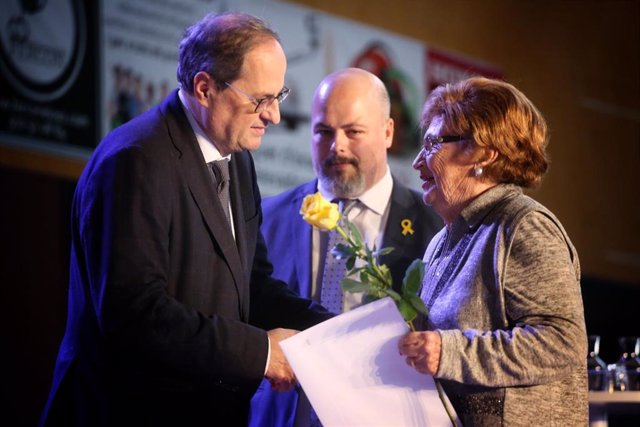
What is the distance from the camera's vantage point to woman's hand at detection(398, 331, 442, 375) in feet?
7.15

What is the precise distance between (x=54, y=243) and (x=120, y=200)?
98.4 inches

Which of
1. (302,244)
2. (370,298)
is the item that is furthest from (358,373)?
(302,244)

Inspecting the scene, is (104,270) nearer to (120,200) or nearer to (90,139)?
(120,200)

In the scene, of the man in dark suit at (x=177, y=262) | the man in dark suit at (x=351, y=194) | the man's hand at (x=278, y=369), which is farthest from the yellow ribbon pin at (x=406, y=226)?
the man's hand at (x=278, y=369)

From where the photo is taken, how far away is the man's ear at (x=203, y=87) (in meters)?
2.66

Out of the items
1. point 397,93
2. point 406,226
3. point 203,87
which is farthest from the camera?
point 397,93

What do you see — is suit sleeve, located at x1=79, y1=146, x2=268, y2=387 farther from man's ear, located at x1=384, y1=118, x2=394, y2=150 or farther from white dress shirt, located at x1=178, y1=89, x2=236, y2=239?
man's ear, located at x1=384, y1=118, x2=394, y2=150

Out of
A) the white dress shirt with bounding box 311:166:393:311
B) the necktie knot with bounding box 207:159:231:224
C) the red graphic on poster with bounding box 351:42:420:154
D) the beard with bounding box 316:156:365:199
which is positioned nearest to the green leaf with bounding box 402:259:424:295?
the necktie knot with bounding box 207:159:231:224

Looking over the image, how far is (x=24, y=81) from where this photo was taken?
444cm

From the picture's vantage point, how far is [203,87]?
266 centimetres

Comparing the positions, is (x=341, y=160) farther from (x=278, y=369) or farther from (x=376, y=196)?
(x=278, y=369)

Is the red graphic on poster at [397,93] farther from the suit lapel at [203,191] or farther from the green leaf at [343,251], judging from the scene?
the green leaf at [343,251]

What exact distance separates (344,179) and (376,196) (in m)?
0.14

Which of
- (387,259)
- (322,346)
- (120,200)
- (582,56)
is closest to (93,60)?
(387,259)
